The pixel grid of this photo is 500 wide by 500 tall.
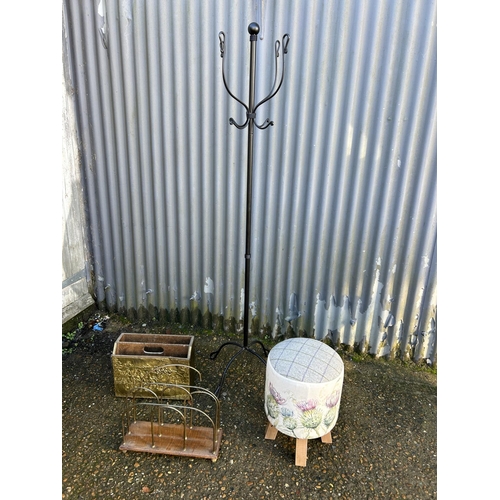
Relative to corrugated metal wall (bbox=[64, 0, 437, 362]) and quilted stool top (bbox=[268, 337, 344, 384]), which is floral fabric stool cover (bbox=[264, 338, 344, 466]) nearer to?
quilted stool top (bbox=[268, 337, 344, 384])

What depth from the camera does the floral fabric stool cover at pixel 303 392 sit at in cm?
221

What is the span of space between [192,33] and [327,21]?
38.3 inches

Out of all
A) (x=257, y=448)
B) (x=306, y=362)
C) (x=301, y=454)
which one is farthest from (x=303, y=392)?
(x=257, y=448)

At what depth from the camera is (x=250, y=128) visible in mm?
2623

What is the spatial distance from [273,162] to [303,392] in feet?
5.61

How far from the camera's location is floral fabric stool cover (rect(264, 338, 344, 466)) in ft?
7.25

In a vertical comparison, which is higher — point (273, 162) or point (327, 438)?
point (273, 162)

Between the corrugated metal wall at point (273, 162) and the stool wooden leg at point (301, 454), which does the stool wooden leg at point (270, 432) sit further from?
the corrugated metal wall at point (273, 162)

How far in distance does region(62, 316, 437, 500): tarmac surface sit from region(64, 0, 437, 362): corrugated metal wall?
495 millimetres

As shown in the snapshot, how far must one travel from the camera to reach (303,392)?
220 centimetres

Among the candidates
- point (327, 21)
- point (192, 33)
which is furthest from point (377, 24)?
point (192, 33)

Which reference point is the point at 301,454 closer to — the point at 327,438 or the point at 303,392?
the point at 327,438

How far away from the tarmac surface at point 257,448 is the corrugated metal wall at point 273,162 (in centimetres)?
50

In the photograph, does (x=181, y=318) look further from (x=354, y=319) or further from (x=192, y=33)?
(x=192, y=33)
